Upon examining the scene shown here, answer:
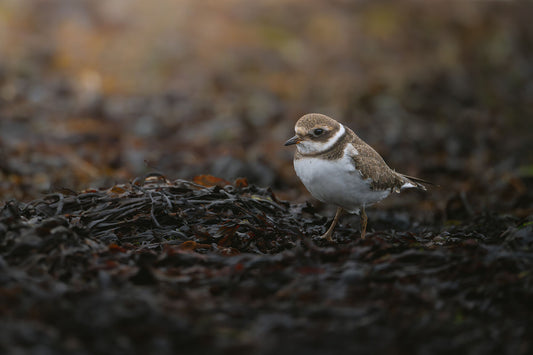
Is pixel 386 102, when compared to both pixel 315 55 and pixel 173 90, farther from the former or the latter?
pixel 173 90

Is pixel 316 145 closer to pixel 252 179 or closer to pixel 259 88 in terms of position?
pixel 252 179

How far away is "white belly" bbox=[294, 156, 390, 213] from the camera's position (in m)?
3.73

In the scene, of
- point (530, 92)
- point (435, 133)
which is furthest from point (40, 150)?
point (530, 92)

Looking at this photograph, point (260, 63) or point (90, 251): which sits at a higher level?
point (260, 63)

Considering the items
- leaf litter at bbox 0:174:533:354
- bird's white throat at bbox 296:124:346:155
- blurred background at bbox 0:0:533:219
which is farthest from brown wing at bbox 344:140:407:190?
blurred background at bbox 0:0:533:219

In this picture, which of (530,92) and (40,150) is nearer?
(40,150)

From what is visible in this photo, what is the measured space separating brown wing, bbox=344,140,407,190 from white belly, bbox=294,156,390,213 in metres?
0.05

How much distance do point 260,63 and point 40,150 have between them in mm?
5871

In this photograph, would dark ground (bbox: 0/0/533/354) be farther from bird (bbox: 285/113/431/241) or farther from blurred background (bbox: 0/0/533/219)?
bird (bbox: 285/113/431/241)

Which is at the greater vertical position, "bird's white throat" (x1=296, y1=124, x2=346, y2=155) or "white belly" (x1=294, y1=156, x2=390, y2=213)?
"bird's white throat" (x1=296, y1=124, x2=346, y2=155)

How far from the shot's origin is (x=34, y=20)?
472 inches

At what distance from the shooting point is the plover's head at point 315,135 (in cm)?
382

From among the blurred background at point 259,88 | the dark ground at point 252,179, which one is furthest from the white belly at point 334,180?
the blurred background at point 259,88

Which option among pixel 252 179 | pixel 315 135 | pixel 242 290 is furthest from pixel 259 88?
pixel 242 290
